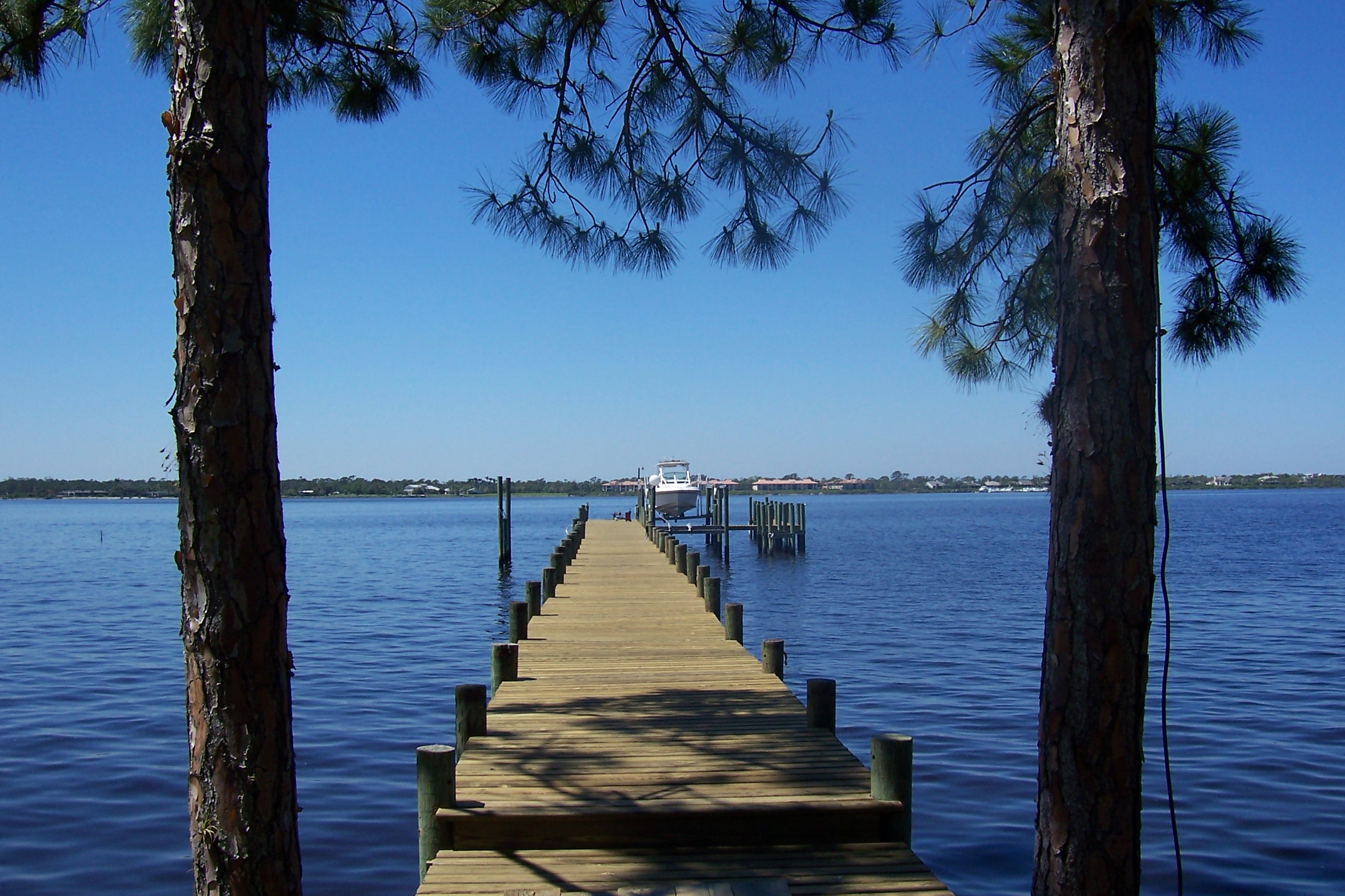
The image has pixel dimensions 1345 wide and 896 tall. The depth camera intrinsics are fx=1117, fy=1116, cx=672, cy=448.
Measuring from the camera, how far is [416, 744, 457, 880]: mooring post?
5410 mm

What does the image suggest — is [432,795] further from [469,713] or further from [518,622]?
[518,622]

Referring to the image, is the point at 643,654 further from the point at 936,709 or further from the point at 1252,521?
the point at 1252,521

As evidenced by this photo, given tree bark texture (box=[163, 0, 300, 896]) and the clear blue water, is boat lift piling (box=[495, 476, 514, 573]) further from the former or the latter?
tree bark texture (box=[163, 0, 300, 896])

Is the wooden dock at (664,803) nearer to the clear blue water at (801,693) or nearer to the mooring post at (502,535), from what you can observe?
the clear blue water at (801,693)

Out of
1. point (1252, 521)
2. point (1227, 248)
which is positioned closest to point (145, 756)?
point (1227, 248)

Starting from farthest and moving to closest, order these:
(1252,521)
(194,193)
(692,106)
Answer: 1. (1252,521)
2. (692,106)
3. (194,193)

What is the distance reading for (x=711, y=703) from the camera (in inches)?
320

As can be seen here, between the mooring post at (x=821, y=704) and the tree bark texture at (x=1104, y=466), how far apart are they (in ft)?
11.6

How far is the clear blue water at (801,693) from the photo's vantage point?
8.18 meters

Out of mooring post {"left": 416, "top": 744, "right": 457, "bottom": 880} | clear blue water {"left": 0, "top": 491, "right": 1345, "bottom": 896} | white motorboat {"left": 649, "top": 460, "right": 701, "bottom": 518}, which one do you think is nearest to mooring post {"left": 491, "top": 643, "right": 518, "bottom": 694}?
clear blue water {"left": 0, "top": 491, "right": 1345, "bottom": 896}

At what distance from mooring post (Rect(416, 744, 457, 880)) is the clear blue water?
238 cm

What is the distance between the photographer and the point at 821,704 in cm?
709

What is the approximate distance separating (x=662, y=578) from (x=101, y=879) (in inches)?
446

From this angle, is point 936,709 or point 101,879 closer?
point 101,879
